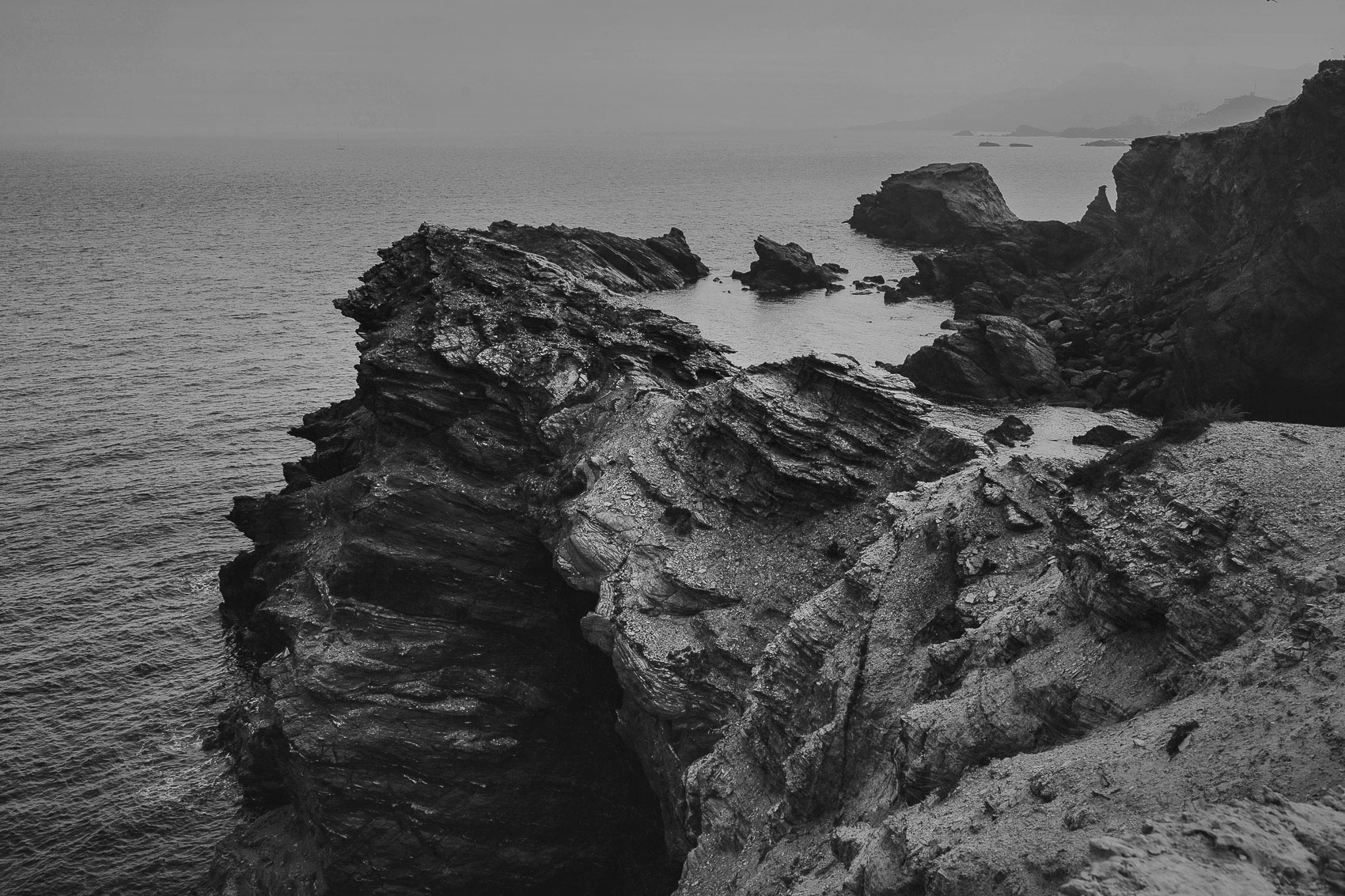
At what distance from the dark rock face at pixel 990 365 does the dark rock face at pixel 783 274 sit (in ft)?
144

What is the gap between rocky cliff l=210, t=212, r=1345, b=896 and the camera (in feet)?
50.1

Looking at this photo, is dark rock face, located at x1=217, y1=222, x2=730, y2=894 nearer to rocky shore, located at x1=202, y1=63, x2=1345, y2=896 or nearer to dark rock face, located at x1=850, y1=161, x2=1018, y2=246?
rocky shore, located at x1=202, y1=63, x2=1345, y2=896

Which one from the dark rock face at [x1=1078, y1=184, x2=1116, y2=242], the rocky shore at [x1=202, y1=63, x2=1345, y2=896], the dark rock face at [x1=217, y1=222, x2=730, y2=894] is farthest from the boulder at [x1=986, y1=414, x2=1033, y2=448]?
the dark rock face at [x1=1078, y1=184, x2=1116, y2=242]

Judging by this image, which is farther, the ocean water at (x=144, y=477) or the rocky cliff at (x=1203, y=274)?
the rocky cliff at (x=1203, y=274)

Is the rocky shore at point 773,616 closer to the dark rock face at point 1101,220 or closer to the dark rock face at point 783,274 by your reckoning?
the dark rock face at point 1101,220

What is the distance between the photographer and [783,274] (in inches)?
4596

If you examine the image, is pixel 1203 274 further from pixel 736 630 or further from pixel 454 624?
pixel 454 624

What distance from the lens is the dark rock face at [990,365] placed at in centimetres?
6900

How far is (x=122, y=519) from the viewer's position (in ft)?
186

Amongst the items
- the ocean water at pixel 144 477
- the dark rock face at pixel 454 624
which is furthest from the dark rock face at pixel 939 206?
the dark rock face at pixel 454 624

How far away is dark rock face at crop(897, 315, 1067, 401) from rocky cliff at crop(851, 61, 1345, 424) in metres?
2.52

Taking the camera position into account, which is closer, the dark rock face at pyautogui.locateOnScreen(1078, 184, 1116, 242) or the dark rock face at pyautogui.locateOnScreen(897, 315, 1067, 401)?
the dark rock face at pyautogui.locateOnScreen(897, 315, 1067, 401)

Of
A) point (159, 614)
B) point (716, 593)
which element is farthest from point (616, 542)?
point (159, 614)

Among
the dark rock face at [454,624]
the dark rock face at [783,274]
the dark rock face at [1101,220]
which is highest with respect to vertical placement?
the dark rock face at [1101,220]
